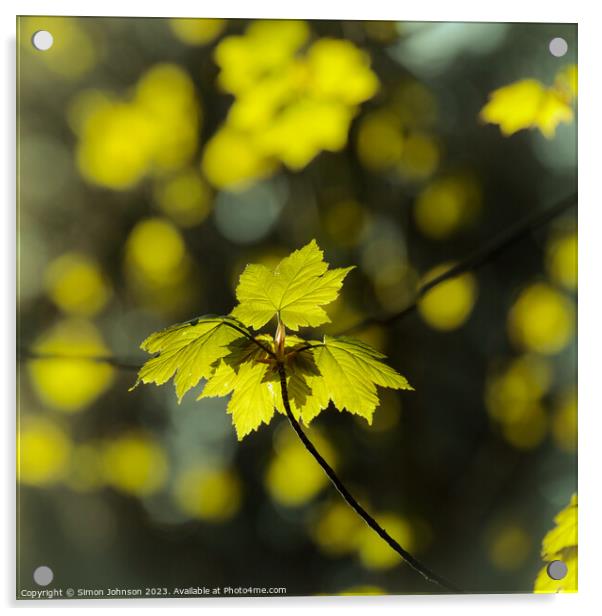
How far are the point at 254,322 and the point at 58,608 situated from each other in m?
0.45

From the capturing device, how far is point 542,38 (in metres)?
0.88

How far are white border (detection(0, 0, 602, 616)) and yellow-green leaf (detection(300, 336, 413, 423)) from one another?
25cm

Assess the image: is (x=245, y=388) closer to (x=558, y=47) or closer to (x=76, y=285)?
(x=76, y=285)

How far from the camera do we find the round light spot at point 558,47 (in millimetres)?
881

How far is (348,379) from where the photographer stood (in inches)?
31.4

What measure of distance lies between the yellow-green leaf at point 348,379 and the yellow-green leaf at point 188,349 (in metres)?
0.11

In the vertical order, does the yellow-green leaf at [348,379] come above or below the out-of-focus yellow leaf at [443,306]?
below

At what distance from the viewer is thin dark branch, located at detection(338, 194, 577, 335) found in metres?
0.86

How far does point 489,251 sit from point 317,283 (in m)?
0.23

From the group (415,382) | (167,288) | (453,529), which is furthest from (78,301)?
(453,529)

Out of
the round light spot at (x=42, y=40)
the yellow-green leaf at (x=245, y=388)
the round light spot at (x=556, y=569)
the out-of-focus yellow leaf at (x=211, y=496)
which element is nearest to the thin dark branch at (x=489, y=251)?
the yellow-green leaf at (x=245, y=388)

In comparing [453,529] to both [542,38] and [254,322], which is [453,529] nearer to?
[254,322]

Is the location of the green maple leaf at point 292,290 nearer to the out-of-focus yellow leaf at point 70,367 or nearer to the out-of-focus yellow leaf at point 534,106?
the out-of-focus yellow leaf at point 70,367
